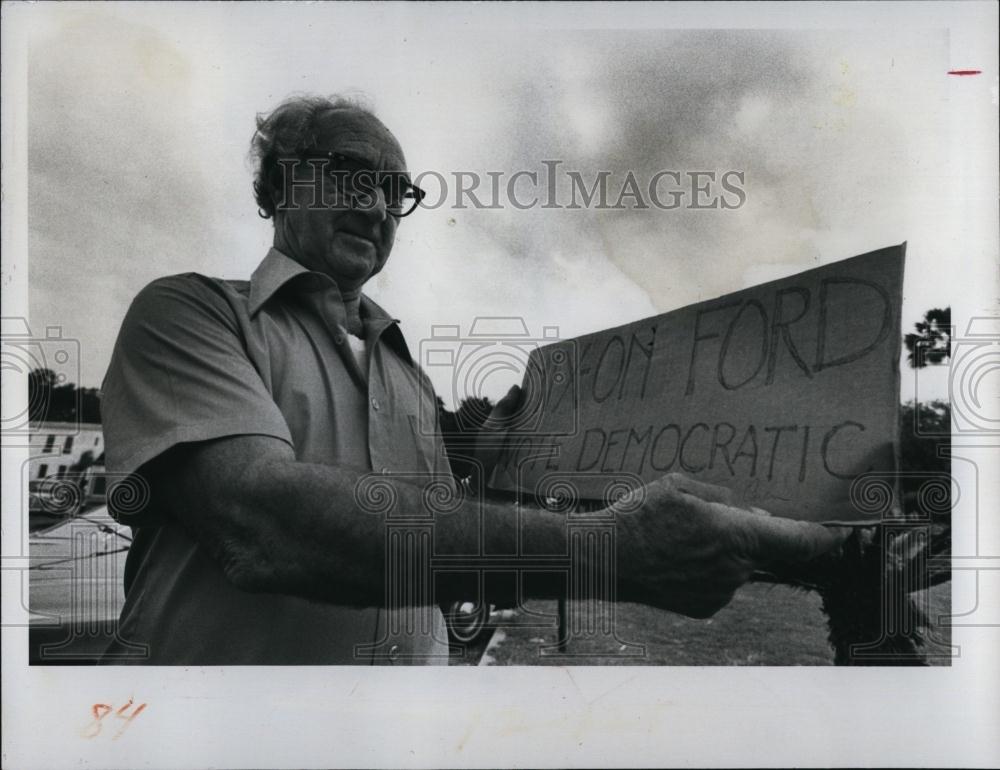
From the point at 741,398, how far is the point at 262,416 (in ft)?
4.48

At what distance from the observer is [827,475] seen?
2605mm

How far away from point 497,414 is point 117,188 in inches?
51.6

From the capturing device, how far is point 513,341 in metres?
2.72

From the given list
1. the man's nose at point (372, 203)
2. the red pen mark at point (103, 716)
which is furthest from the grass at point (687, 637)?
the man's nose at point (372, 203)

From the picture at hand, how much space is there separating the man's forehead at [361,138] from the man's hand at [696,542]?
4.05ft

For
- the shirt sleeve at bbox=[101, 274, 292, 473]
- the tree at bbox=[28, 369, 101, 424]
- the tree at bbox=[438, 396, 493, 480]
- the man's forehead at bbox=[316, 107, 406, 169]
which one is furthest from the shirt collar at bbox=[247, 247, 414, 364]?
the tree at bbox=[28, 369, 101, 424]

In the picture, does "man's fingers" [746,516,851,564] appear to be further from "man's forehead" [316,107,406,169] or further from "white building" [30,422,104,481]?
"white building" [30,422,104,481]

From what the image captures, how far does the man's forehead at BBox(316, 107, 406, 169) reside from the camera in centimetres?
273

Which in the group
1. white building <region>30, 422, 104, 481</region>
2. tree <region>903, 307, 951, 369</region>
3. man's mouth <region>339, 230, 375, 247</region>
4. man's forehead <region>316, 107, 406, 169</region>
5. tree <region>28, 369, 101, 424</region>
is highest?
man's forehead <region>316, 107, 406, 169</region>

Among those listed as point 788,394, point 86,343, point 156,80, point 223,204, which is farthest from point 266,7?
point 788,394

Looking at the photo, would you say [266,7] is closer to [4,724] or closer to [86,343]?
[86,343]

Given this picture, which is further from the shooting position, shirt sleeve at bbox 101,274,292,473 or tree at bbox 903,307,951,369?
tree at bbox 903,307,951,369

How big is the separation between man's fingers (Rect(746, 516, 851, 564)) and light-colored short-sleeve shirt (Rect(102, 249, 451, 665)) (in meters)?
0.94

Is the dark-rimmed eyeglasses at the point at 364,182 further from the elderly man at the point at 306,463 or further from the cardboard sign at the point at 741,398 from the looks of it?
the cardboard sign at the point at 741,398
